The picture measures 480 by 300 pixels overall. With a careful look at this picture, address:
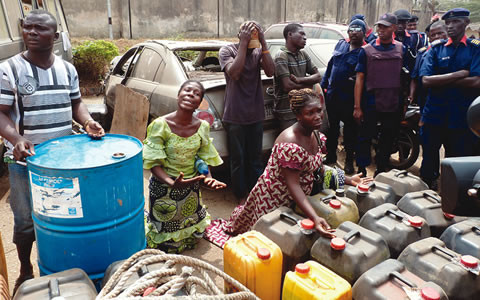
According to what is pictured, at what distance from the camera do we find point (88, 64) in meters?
10.5

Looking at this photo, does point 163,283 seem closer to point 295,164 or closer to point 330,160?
point 295,164

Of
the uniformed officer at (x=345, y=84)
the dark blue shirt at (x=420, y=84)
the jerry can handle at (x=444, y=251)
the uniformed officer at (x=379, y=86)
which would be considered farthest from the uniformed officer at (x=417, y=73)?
the jerry can handle at (x=444, y=251)

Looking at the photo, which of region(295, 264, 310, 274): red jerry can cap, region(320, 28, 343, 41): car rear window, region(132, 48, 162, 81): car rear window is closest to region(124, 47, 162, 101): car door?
region(132, 48, 162, 81): car rear window

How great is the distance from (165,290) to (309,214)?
3.54 ft

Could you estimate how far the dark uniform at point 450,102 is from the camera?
3.95 metres

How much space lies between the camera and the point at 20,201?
2.50 m

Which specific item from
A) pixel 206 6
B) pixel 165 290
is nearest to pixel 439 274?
pixel 165 290

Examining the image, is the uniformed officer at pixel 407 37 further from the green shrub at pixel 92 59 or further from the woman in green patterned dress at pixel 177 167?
the green shrub at pixel 92 59

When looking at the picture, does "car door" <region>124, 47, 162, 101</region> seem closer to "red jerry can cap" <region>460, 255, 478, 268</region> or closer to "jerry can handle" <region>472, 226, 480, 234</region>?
"jerry can handle" <region>472, 226, 480, 234</region>

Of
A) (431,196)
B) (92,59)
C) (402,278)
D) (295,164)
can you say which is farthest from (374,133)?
(92,59)

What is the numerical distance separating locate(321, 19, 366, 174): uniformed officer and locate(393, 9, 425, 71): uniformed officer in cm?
103

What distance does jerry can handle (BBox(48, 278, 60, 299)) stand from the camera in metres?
1.65

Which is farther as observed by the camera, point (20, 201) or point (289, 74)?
point (289, 74)

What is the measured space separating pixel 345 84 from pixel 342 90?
8 cm
